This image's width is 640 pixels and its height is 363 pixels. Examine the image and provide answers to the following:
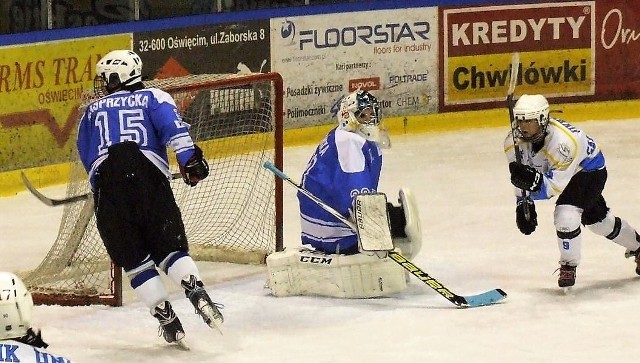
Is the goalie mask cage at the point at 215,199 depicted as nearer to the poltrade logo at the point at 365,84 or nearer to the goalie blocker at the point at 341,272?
the goalie blocker at the point at 341,272

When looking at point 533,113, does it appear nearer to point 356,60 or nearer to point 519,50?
point 356,60

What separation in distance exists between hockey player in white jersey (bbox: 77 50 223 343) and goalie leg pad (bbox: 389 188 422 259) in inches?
42.7

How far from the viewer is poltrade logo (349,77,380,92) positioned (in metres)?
9.62

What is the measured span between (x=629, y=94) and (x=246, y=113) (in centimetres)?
429

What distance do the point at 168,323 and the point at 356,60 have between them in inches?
186

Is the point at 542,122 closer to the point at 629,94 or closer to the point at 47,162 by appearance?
the point at 47,162

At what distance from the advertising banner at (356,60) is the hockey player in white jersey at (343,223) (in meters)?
3.48

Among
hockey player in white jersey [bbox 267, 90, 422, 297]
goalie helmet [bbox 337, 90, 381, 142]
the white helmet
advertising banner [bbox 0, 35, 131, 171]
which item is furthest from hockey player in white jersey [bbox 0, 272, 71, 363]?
advertising banner [bbox 0, 35, 131, 171]

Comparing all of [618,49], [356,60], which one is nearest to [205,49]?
[356,60]

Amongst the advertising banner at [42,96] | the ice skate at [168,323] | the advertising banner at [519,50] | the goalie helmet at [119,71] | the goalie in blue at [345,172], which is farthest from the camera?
the advertising banner at [519,50]

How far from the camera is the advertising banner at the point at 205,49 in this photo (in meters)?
8.73

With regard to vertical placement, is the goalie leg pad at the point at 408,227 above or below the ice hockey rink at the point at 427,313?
above

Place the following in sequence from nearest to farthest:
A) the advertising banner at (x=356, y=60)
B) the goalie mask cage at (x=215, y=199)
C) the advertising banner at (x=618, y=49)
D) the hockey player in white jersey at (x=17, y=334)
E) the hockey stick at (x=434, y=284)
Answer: the hockey player in white jersey at (x=17, y=334) < the hockey stick at (x=434, y=284) < the goalie mask cage at (x=215, y=199) < the advertising banner at (x=356, y=60) < the advertising banner at (x=618, y=49)

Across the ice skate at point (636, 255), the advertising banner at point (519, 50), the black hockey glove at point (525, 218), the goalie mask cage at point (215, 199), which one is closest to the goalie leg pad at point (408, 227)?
the black hockey glove at point (525, 218)
